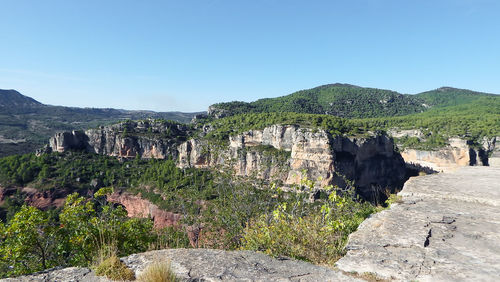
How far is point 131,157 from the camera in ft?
236

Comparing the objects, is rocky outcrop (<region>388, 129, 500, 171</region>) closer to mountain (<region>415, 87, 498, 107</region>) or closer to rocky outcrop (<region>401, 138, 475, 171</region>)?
rocky outcrop (<region>401, 138, 475, 171</region>)

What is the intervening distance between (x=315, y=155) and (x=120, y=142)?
54.4 meters

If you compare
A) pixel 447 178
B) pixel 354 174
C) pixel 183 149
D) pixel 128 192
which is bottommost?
pixel 128 192

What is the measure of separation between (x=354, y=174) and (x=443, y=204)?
54.3 m

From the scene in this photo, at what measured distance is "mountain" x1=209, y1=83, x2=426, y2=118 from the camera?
117738 millimetres

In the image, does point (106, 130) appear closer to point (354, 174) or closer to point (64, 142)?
point (64, 142)

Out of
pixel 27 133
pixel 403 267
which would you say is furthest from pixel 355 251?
pixel 27 133

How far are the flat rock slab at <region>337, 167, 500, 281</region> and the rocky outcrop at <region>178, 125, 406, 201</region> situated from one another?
38942 millimetres

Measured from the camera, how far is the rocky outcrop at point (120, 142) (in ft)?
229

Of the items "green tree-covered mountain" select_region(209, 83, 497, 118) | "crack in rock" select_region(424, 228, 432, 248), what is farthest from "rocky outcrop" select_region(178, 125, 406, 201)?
"green tree-covered mountain" select_region(209, 83, 497, 118)

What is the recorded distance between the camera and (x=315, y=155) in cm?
5025

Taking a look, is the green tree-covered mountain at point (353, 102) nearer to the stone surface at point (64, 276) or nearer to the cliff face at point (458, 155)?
the cliff face at point (458, 155)

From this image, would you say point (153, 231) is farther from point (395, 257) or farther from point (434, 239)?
point (434, 239)

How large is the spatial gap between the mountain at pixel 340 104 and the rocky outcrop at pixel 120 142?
38887mm
